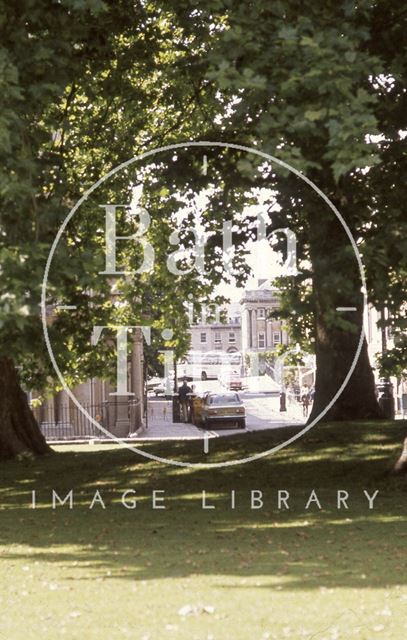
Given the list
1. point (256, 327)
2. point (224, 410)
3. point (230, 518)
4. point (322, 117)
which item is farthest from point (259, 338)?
point (322, 117)

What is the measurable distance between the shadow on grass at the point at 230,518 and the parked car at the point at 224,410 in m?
19.8

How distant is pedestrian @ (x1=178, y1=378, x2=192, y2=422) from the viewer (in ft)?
162

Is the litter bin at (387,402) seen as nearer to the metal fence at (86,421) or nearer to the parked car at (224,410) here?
the parked car at (224,410)

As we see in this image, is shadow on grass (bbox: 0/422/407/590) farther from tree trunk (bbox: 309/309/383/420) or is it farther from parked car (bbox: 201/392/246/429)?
parked car (bbox: 201/392/246/429)

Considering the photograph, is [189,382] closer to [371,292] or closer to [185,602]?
[371,292]

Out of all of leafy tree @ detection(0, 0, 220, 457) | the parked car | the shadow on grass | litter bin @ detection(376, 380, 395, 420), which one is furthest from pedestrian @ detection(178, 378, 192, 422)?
the shadow on grass

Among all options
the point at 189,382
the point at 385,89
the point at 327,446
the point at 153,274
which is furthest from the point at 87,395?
the point at 385,89

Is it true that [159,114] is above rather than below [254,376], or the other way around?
above

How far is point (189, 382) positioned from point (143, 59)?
40.1 m

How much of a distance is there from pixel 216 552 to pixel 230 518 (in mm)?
3253

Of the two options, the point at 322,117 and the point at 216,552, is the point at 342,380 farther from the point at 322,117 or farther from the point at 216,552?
the point at 322,117

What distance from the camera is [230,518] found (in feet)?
54.5

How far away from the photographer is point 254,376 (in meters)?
50.2

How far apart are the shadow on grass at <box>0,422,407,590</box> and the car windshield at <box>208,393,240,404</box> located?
67.2 ft
